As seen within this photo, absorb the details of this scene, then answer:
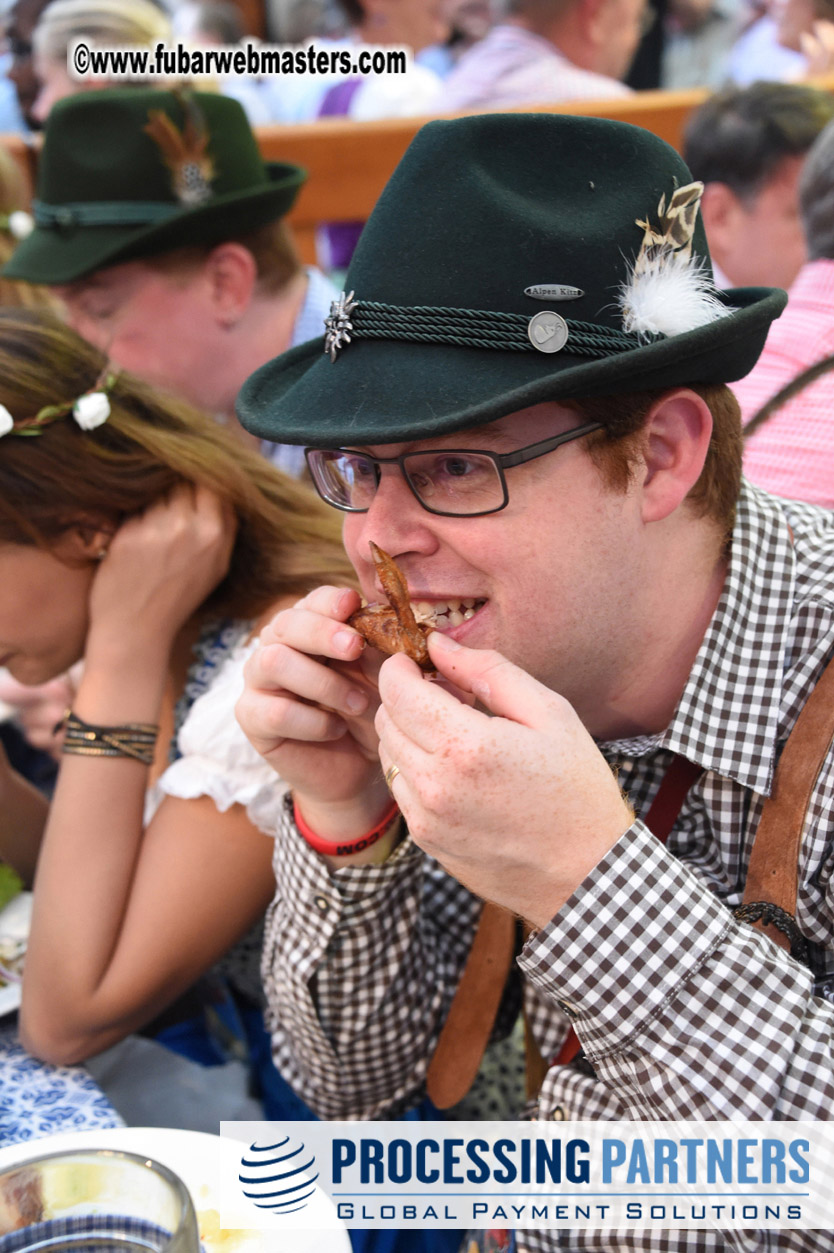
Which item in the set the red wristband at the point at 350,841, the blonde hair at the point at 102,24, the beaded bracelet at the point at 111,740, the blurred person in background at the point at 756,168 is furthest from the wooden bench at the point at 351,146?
the red wristband at the point at 350,841

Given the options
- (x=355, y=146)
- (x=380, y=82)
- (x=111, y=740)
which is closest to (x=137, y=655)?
(x=111, y=740)

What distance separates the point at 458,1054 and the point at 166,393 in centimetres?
130

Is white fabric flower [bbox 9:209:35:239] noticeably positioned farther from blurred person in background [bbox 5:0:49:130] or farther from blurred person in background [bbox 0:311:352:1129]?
blurred person in background [bbox 0:311:352:1129]

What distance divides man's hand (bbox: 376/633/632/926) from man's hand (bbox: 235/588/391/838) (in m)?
0.32

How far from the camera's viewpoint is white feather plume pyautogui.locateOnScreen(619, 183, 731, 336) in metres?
1.27

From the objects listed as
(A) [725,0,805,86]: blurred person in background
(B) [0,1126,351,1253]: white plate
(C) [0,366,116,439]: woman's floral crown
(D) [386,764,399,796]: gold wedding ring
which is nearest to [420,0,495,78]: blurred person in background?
(A) [725,0,805,86]: blurred person in background

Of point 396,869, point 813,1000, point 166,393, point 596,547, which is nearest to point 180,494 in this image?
point 166,393

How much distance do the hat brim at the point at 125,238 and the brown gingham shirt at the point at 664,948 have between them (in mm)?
2162

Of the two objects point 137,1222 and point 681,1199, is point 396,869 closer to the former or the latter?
point 681,1199

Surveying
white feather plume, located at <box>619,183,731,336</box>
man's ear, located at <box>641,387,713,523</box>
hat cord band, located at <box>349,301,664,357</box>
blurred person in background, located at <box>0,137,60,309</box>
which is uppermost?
white feather plume, located at <box>619,183,731,336</box>

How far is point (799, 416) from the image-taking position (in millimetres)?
2289

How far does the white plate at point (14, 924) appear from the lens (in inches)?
65.8

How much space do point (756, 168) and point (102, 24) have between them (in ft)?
8.95

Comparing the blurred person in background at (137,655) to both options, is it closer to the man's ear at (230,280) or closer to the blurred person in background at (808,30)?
the man's ear at (230,280)
